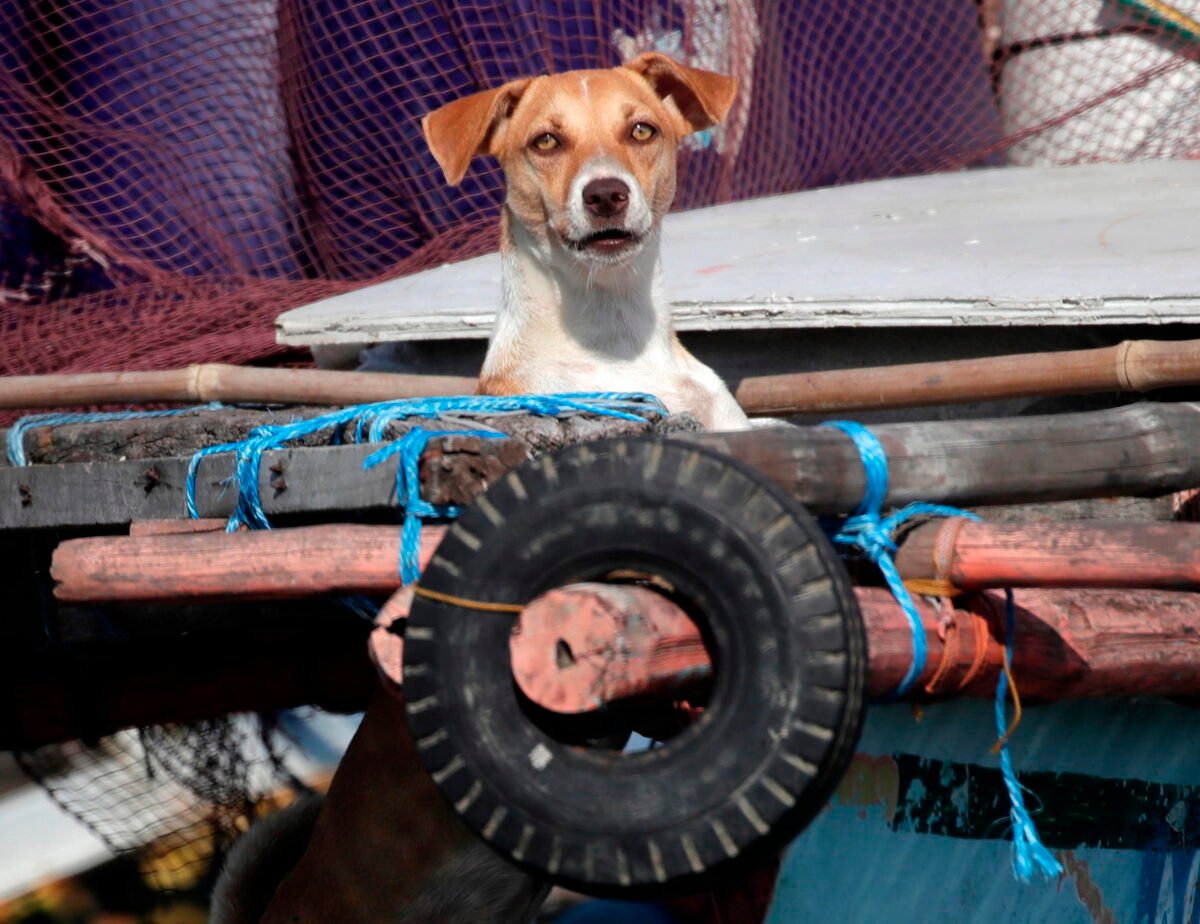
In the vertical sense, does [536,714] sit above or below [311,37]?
below

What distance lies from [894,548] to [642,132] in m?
2.17

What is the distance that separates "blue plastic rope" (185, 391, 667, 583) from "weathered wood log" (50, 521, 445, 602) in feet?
0.12

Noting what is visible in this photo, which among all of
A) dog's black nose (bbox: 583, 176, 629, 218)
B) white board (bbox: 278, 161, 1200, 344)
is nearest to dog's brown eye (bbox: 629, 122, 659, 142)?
dog's black nose (bbox: 583, 176, 629, 218)

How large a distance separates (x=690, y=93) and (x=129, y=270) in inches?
104

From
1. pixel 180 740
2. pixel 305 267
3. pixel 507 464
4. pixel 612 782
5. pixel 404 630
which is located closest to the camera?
pixel 612 782

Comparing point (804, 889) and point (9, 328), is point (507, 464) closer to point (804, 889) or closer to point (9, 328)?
point (804, 889)

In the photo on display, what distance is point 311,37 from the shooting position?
5711 mm

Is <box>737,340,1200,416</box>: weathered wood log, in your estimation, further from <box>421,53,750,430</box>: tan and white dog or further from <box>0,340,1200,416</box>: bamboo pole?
<box>421,53,750,430</box>: tan and white dog

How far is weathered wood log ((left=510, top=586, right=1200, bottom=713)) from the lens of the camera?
175 cm

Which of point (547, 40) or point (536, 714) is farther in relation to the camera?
point (547, 40)

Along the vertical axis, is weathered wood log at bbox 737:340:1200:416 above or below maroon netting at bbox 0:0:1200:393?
below

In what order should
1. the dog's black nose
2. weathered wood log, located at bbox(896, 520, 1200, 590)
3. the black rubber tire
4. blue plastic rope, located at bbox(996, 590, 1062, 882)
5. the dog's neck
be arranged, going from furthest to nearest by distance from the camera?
1. the dog's neck
2. the dog's black nose
3. blue plastic rope, located at bbox(996, 590, 1062, 882)
4. weathered wood log, located at bbox(896, 520, 1200, 590)
5. the black rubber tire

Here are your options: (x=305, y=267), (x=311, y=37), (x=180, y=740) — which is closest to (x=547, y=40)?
(x=311, y=37)

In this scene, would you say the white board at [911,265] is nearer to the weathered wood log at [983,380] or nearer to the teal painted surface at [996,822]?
the weathered wood log at [983,380]
